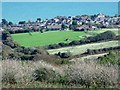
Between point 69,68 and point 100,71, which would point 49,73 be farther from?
point 100,71

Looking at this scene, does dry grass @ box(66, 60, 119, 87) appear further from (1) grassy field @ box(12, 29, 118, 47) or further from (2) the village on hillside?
(2) the village on hillside

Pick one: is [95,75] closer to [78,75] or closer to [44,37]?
[78,75]

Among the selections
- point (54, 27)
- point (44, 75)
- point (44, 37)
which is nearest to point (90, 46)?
point (44, 37)

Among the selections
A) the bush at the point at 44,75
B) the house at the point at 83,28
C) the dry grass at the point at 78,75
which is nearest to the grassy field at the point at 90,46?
the house at the point at 83,28

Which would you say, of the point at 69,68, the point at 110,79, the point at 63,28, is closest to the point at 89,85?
the point at 110,79

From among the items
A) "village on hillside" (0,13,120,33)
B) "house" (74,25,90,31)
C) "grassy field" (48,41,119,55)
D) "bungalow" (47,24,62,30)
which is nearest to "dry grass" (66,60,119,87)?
"grassy field" (48,41,119,55)

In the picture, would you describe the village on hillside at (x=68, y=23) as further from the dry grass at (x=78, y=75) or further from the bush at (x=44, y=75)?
the dry grass at (x=78, y=75)
